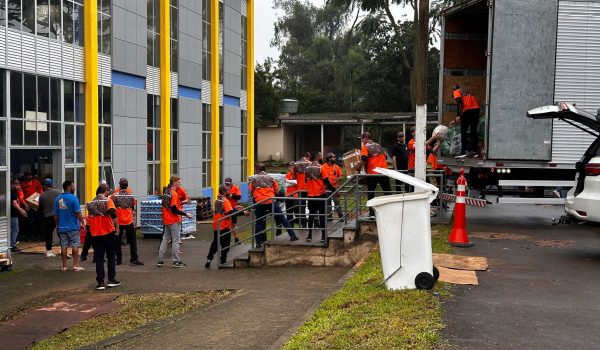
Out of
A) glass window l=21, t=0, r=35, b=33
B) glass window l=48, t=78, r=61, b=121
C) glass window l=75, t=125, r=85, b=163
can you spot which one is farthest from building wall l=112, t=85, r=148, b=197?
glass window l=21, t=0, r=35, b=33

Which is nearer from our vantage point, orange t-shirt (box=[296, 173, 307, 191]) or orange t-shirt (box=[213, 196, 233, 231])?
orange t-shirt (box=[213, 196, 233, 231])

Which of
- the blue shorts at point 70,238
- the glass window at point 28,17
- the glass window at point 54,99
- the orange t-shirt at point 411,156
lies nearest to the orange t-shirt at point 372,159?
the orange t-shirt at point 411,156

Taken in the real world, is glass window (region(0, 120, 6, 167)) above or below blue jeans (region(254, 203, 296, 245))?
above

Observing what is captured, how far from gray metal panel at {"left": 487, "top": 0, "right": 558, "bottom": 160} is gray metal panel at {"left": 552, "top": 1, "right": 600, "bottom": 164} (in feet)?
0.56

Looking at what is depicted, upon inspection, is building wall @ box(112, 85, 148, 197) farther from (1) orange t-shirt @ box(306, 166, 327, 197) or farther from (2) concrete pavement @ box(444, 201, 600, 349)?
(2) concrete pavement @ box(444, 201, 600, 349)

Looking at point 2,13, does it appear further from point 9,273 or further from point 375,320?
point 375,320

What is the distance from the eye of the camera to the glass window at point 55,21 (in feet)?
55.6

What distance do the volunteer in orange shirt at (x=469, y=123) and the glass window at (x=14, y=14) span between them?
1017cm

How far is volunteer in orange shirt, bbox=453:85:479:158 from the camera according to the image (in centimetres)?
1413

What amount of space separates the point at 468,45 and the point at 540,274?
7.66 m

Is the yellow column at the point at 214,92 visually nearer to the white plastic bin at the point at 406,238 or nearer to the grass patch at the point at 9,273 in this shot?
the grass patch at the point at 9,273

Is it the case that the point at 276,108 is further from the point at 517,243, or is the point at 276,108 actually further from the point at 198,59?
the point at 517,243

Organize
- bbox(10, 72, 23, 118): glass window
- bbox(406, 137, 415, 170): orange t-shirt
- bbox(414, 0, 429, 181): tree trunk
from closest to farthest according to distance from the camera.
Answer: bbox(414, 0, 429, 181): tree trunk < bbox(406, 137, 415, 170): orange t-shirt < bbox(10, 72, 23, 118): glass window

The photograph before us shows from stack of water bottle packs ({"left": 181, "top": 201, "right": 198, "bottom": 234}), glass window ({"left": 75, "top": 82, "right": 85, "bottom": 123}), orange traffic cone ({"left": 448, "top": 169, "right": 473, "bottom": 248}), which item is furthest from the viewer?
stack of water bottle packs ({"left": 181, "top": 201, "right": 198, "bottom": 234})
